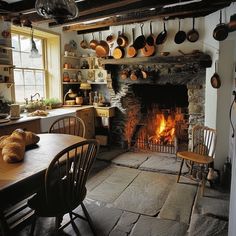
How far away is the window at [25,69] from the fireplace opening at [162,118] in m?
1.89

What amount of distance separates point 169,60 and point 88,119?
183 cm

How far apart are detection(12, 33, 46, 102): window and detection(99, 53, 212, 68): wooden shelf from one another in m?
1.23

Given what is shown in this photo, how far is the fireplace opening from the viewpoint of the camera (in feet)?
14.1

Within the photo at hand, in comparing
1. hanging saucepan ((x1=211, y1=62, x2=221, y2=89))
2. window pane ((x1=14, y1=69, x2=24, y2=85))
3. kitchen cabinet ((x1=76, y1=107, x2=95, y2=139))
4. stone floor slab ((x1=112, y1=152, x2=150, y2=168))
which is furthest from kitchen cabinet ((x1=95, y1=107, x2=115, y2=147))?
hanging saucepan ((x1=211, y1=62, x2=221, y2=89))

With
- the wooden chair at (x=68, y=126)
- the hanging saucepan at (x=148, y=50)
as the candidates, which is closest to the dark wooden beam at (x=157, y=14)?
the hanging saucepan at (x=148, y=50)

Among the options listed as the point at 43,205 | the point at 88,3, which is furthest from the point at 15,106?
the point at 43,205

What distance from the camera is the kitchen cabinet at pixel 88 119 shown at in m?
4.14

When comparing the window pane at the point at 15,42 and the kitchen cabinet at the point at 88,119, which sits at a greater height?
the window pane at the point at 15,42

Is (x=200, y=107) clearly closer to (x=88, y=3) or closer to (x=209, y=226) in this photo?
(x=209, y=226)

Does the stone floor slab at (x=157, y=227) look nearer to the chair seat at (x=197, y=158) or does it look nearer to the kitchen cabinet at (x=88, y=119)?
the chair seat at (x=197, y=158)

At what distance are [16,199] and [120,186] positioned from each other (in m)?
1.69

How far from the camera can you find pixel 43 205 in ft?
5.44

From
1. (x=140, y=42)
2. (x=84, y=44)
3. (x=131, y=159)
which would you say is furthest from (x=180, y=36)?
(x=131, y=159)

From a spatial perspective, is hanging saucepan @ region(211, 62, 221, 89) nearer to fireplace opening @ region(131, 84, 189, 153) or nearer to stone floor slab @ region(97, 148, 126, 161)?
fireplace opening @ region(131, 84, 189, 153)
